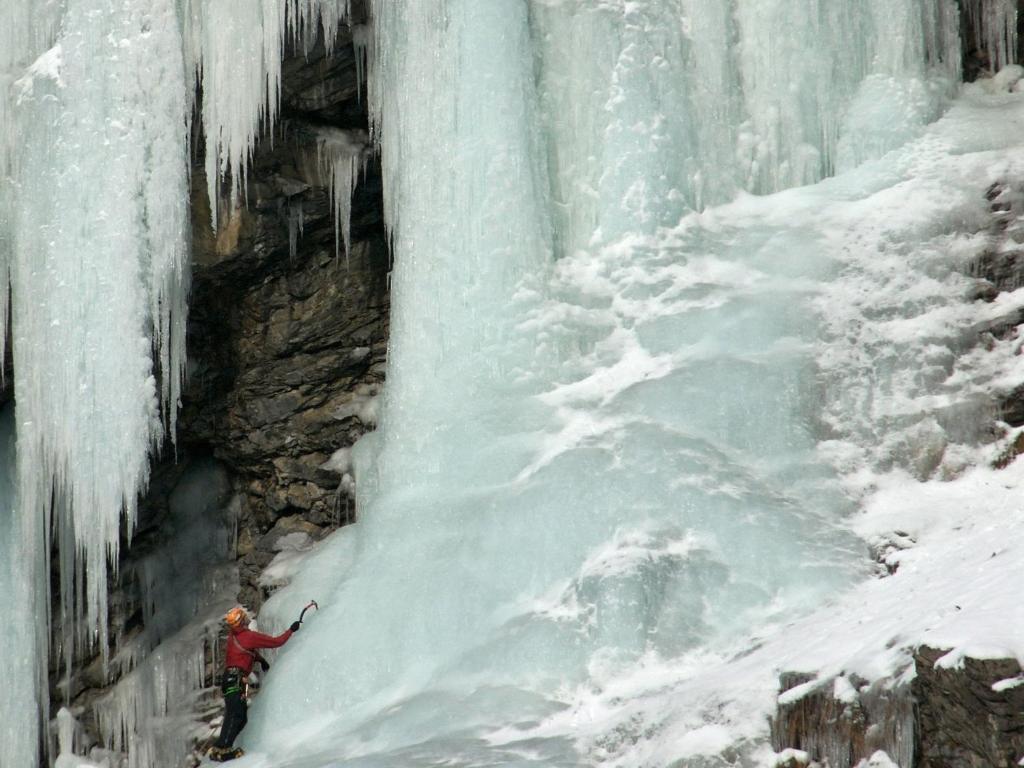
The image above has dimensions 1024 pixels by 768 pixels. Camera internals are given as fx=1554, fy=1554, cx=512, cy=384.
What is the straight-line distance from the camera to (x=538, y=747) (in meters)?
9.02

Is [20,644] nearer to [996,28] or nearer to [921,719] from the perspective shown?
[921,719]

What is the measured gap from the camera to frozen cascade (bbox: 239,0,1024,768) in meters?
A: 9.95

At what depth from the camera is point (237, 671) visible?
1158 cm

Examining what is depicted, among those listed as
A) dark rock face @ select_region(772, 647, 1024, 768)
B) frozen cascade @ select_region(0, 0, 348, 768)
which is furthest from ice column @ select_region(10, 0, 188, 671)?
dark rock face @ select_region(772, 647, 1024, 768)

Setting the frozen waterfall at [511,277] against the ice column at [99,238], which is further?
the ice column at [99,238]

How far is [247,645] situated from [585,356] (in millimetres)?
3355

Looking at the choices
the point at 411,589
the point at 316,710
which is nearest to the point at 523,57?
the point at 411,589

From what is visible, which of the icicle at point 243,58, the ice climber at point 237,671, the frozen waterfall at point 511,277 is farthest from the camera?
the icicle at point 243,58

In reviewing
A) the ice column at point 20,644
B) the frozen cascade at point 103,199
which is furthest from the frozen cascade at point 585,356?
the ice column at point 20,644

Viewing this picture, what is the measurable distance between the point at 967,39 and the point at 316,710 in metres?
7.22

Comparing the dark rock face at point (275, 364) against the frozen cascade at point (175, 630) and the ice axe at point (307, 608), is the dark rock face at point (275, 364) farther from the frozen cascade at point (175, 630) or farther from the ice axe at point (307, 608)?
the ice axe at point (307, 608)

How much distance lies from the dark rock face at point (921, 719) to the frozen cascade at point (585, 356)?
5.95 ft

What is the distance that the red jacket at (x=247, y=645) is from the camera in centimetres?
1161

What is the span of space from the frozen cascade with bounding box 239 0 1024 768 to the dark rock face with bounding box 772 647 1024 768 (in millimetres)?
1814
